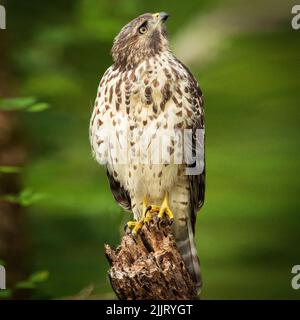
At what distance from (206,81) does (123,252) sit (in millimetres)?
2355

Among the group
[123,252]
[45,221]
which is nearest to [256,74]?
[45,221]

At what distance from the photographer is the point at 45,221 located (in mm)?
6324

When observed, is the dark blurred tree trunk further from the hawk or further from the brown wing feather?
the brown wing feather

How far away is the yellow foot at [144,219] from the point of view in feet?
15.9

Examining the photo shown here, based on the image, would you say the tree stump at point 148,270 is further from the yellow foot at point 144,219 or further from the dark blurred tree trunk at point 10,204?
the dark blurred tree trunk at point 10,204

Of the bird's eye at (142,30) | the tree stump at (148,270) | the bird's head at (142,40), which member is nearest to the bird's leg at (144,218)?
the tree stump at (148,270)

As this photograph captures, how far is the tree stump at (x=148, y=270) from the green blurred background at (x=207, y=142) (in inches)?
55.9

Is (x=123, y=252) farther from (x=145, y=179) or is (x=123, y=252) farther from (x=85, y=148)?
(x=85, y=148)

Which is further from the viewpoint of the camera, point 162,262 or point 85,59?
point 85,59

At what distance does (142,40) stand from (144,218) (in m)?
0.96

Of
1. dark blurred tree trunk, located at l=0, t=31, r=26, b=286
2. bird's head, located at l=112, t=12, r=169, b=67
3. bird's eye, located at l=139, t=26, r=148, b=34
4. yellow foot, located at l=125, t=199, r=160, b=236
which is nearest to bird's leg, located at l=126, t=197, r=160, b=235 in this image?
yellow foot, located at l=125, t=199, r=160, b=236

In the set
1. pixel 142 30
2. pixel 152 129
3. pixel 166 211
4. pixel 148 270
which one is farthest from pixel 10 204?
pixel 148 270

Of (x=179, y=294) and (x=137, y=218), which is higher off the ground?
(x=137, y=218)

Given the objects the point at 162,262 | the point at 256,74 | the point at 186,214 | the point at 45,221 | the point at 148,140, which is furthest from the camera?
the point at 256,74
